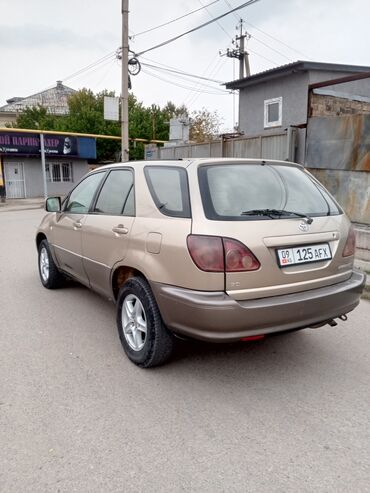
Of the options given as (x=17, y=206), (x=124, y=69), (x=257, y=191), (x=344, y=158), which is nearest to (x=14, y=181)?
(x=17, y=206)

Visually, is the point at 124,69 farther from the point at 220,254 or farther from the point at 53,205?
the point at 220,254

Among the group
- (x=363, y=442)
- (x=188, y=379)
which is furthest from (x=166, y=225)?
(x=363, y=442)

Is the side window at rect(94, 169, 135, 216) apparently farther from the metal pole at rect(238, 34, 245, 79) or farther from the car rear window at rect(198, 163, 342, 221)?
the metal pole at rect(238, 34, 245, 79)

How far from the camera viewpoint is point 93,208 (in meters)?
4.23

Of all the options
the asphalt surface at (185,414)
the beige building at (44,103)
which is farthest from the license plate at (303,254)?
the beige building at (44,103)

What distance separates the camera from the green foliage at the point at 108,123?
31953mm

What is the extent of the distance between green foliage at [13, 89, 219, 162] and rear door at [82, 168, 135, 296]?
27158mm

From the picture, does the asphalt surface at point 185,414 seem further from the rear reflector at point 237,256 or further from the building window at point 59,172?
the building window at point 59,172

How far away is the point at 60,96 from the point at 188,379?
50.8m

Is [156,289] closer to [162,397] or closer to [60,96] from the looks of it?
[162,397]

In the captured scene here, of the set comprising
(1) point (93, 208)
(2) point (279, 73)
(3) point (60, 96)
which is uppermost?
(3) point (60, 96)

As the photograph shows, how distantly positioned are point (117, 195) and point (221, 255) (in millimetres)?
1565

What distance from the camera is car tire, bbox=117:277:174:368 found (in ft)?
10.2

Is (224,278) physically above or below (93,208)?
below
